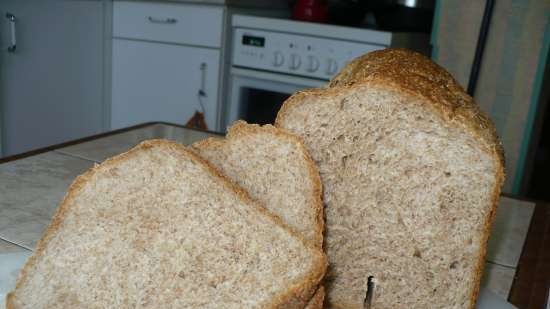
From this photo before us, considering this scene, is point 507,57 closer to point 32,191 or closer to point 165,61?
point 165,61

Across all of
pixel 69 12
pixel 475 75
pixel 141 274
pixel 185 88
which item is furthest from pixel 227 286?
pixel 69 12

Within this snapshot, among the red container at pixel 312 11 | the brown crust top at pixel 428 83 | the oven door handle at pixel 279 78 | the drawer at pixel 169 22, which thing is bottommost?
the oven door handle at pixel 279 78

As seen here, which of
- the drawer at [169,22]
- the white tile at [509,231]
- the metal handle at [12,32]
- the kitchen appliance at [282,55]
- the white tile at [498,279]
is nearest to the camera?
the white tile at [498,279]

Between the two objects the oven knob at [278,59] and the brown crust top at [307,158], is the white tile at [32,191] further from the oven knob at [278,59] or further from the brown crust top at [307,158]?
the oven knob at [278,59]

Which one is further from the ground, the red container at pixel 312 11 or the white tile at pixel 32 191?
the red container at pixel 312 11

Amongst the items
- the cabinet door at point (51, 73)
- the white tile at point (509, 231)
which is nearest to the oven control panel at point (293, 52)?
the cabinet door at point (51, 73)

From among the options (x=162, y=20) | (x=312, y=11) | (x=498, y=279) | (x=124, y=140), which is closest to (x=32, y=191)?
(x=124, y=140)
